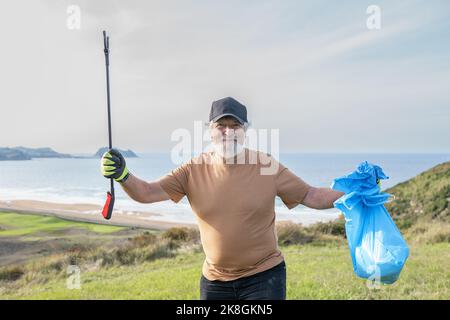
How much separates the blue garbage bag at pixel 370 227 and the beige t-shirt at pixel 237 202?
355 millimetres

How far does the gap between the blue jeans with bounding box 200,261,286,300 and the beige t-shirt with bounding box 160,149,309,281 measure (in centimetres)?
4

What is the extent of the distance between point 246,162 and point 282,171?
0.28m

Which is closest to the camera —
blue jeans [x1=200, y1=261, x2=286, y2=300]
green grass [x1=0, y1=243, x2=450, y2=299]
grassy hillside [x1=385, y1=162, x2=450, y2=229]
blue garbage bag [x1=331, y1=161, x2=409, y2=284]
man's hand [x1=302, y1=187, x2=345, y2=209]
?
blue garbage bag [x1=331, y1=161, x2=409, y2=284]

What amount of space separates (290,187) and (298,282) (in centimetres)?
414

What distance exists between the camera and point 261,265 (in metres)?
3.44

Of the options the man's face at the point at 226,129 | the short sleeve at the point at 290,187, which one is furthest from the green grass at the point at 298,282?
the man's face at the point at 226,129

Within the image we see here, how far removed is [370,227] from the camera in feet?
11.4

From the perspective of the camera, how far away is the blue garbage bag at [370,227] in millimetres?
3289

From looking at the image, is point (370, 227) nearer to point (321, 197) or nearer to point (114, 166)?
point (321, 197)

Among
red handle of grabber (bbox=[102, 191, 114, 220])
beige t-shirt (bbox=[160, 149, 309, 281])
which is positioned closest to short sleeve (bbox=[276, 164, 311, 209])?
beige t-shirt (bbox=[160, 149, 309, 281])

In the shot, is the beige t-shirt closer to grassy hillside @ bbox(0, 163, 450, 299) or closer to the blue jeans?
the blue jeans

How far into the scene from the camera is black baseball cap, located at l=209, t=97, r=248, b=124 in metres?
3.52

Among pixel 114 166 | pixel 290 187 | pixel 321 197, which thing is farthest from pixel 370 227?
pixel 114 166
